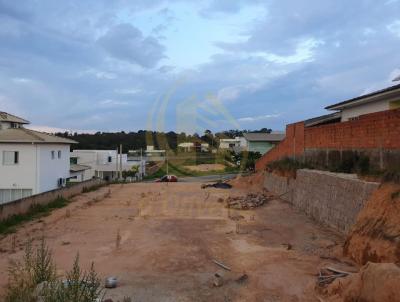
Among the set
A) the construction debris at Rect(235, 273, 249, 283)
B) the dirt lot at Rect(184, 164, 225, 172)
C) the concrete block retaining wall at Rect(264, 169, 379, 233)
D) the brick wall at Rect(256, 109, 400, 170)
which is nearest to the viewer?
the construction debris at Rect(235, 273, 249, 283)

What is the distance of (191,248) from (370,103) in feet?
32.6

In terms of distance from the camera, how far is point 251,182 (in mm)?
23594

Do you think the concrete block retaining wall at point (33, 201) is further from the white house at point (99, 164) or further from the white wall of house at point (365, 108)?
the white house at point (99, 164)

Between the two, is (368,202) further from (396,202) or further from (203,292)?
(203,292)

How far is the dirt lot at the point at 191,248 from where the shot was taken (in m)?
5.89

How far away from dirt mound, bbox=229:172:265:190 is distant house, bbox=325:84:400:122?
6.37 meters

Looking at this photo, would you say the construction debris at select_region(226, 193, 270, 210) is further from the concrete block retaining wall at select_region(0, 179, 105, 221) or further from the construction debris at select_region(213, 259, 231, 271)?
the construction debris at select_region(213, 259, 231, 271)

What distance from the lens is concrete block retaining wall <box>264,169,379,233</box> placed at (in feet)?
28.0

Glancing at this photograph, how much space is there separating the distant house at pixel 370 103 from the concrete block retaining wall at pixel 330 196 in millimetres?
3663

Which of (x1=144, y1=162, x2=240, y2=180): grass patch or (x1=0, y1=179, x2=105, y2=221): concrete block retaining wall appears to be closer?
(x1=0, y1=179, x2=105, y2=221): concrete block retaining wall

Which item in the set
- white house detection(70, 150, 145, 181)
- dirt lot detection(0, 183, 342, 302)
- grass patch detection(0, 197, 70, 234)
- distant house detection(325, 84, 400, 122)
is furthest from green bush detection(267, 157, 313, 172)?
white house detection(70, 150, 145, 181)

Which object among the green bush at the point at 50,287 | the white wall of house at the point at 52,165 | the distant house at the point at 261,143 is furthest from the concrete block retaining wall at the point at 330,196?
the distant house at the point at 261,143

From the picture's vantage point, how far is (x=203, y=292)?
18.9 feet

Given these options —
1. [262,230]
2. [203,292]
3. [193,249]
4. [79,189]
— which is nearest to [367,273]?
[203,292]
